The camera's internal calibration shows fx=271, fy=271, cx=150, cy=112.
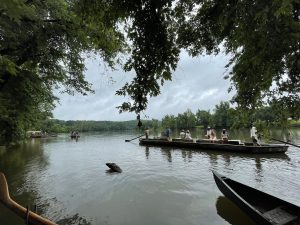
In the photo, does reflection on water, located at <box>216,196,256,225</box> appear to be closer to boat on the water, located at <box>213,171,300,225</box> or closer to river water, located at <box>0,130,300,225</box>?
river water, located at <box>0,130,300,225</box>

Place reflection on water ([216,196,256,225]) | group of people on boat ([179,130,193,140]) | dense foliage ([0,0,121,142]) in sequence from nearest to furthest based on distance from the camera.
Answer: reflection on water ([216,196,256,225]) < dense foliage ([0,0,121,142]) < group of people on boat ([179,130,193,140])

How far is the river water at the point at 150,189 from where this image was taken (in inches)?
387

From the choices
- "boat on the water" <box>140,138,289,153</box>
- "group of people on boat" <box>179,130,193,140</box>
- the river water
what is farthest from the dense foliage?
"group of people on boat" <box>179,130,193,140</box>

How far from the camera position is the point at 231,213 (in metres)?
9.98

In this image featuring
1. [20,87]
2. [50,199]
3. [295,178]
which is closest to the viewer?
[50,199]

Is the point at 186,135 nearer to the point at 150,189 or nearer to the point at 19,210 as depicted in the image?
the point at 150,189

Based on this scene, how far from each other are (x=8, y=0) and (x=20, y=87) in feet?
41.3

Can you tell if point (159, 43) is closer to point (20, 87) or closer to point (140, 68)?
point (140, 68)

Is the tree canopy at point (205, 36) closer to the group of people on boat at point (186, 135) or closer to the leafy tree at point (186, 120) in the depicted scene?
the group of people on boat at point (186, 135)

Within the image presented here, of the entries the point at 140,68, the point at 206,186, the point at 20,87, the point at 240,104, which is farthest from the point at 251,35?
the point at 20,87

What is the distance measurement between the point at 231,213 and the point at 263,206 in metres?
1.21

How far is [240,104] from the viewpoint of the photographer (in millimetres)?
7121

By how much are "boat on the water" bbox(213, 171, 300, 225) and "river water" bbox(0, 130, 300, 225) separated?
0.71m

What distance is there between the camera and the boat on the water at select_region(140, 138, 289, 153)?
2198 centimetres
